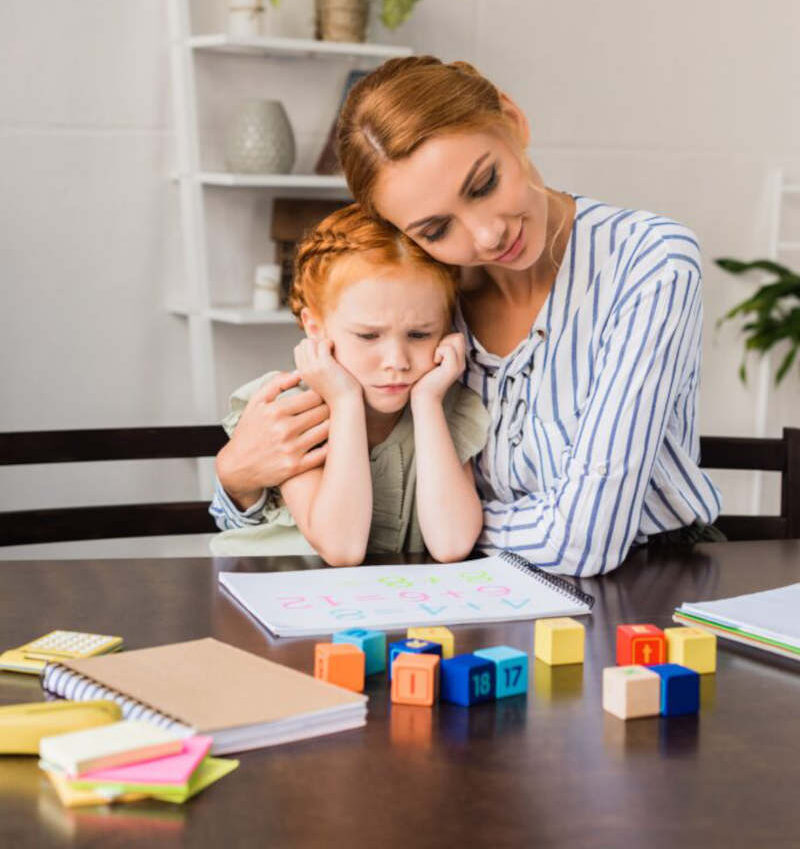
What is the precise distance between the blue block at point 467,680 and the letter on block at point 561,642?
0.33ft

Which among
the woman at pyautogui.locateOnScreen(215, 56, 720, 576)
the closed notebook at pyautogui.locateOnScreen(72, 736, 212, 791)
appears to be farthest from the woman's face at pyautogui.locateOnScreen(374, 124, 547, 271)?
the closed notebook at pyautogui.locateOnScreen(72, 736, 212, 791)

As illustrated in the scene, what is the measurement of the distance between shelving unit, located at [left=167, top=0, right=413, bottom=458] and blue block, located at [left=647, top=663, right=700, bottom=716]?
202cm

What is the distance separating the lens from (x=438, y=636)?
1079 mm

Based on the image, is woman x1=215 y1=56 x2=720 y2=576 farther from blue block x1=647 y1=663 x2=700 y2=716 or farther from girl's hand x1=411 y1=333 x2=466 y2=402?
blue block x1=647 y1=663 x2=700 y2=716

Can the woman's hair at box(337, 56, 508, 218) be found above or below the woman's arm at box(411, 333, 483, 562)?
above

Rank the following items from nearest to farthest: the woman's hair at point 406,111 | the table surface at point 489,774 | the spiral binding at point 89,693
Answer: the table surface at point 489,774 → the spiral binding at point 89,693 → the woman's hair at point 406,111

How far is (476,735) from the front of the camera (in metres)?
0.94

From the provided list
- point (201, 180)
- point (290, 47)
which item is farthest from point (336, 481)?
point (290, 47)

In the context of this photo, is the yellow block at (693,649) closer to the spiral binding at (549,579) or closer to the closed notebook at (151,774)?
the spiral binding at (549,579)

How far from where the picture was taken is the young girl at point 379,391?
152cm

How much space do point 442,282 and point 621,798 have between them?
851 mm

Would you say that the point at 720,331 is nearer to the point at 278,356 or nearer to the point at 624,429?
the point at 278,356

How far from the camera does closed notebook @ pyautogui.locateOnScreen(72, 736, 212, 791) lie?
796 millimetres

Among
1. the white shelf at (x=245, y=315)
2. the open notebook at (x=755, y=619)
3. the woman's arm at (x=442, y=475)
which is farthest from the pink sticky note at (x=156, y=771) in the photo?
the white shelf at (x=245, y=315)
